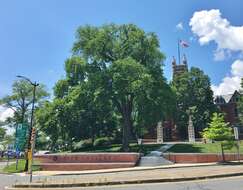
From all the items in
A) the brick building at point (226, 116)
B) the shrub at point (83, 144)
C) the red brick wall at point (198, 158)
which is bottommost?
the red brick wall at point (198, 158)

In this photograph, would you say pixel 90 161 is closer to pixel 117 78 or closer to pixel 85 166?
pixel 85 166

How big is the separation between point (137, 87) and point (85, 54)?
10.9 meters

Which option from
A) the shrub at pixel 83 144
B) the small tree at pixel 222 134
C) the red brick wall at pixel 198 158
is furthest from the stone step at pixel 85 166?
the shrub at pixel 83 144

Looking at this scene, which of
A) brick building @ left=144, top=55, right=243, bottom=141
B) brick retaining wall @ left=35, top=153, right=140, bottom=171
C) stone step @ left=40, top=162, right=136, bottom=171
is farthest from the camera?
brick building @ left=144, top=55, right=243, bottom=141

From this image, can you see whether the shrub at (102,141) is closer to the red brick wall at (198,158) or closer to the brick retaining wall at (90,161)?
the brick retaining wall at (90,161)

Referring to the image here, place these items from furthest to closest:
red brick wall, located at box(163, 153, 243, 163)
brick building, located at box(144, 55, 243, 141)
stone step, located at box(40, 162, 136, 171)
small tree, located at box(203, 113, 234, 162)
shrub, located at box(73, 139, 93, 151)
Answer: brick building, located at box(144, 55, 243, 141), shrub, located at box(73, 139, 93, 151), red brick wall, located at box(163, 153, 243, 163), stone step, located at box(40, 162, 136, 171), small tree, located at box(203, 113, 234, 162)

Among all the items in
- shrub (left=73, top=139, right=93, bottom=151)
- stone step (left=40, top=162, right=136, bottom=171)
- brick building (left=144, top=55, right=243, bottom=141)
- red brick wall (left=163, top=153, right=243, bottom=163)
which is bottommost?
stone step (left=40, top=162, right=136, bottom=171)

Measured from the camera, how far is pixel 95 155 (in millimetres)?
35062

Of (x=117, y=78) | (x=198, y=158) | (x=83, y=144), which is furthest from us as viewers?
(x=83, y=144)

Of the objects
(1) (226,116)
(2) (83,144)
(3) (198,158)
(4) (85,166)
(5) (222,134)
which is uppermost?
(1) (226,116)

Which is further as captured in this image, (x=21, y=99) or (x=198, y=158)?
(x=21, y=99)

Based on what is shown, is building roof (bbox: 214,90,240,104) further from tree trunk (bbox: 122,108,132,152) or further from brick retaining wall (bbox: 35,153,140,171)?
brick retaining wall (bbox: 35,153,140,171)

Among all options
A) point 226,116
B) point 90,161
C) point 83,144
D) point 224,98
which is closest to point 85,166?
point 90,161

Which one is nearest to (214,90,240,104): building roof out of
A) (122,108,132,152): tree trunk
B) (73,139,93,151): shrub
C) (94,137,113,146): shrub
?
(94,137,113,146): shrub
